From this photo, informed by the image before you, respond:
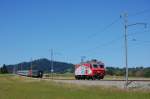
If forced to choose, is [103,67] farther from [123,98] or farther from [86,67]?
[123,98]

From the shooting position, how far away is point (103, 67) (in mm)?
73438

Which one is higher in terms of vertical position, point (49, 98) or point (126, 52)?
point (126, 52)

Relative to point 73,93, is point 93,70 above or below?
above

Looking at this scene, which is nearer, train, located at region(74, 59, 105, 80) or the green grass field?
the green grass field

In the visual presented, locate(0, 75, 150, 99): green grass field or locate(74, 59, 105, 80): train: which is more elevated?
locate(74, 59, 105, 80): train

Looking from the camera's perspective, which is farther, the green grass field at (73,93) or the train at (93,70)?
the train at (93,70)

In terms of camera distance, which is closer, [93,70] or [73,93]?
[73,93]

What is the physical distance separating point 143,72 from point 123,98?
88.9m

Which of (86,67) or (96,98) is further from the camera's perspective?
(86,67)

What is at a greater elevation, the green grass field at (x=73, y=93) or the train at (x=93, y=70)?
the train at (x=93, y=70)

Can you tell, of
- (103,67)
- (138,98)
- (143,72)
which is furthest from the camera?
(143,72)

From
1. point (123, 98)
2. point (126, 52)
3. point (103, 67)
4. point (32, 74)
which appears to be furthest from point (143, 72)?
point (123, 98)

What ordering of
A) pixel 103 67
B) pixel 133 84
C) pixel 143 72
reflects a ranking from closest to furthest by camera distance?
pixel 133 84
pixel 103 67
pixel 143 72

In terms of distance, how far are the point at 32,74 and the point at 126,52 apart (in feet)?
236
